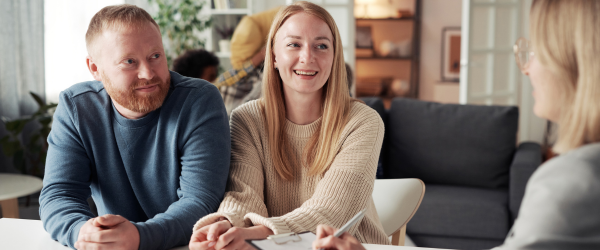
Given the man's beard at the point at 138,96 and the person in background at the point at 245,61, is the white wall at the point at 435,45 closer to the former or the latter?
the person in background at the point at 245,61

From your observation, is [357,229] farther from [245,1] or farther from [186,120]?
[245,1]

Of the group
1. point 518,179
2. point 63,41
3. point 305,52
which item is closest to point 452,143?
point 518,179

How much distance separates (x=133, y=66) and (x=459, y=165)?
7.00 feet

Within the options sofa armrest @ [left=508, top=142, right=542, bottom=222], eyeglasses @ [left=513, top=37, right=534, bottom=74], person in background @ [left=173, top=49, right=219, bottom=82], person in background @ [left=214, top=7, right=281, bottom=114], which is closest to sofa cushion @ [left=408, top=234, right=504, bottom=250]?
sofa armrest @ [left=508, top=142, right=542, bottom=222]

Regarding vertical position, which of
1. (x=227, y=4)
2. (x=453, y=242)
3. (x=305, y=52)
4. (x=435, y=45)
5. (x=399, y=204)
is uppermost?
(x=227, y=4)

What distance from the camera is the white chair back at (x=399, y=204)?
4.57ft

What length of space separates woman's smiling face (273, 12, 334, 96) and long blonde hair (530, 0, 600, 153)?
0.65 meters

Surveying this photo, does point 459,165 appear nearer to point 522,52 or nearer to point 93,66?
point 522,52

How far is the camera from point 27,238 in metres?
1.02

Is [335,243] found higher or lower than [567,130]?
lower

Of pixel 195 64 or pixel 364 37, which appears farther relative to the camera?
pixel 364 37

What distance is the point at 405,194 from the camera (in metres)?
1.40

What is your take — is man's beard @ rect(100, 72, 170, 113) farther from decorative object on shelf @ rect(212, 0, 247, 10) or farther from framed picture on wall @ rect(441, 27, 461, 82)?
framed picture on wall @ rect(441, 27, 461, 82)

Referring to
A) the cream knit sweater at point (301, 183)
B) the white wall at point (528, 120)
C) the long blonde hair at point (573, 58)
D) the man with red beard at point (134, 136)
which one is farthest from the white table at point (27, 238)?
the white wall at point (528, 120)
